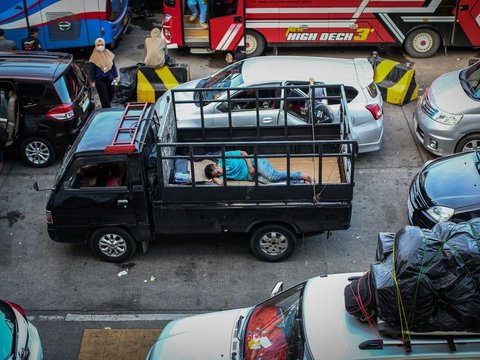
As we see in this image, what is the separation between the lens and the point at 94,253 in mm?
8695

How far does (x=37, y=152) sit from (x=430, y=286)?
7.97 metres

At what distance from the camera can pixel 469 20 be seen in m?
14.2

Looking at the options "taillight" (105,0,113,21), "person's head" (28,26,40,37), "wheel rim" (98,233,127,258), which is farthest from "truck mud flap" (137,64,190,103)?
"wheel rim" (98,233,127,258)

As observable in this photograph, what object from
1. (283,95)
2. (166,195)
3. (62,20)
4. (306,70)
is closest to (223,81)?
(306,70)

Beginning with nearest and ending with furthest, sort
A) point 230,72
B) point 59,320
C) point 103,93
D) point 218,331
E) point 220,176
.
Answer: point 218,331, point 59,320, point 220,176, point 230,72, point 103,93

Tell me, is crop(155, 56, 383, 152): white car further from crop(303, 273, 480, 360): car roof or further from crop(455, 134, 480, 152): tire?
crop(303, 273, 480, 360): car roof

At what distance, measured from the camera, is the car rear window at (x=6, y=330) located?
5957 millimetres

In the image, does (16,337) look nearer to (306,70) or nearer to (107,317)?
(107,317)

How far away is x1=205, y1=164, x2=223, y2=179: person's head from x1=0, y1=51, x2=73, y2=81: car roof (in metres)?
3.80

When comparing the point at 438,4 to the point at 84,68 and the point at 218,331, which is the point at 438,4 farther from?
the point at 218,331

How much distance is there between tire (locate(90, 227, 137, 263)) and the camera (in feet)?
27.8

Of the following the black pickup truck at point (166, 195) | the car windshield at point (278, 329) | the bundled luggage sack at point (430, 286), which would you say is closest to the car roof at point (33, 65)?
the black pickup truck at point (166, 195)

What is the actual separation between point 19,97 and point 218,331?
6.54m

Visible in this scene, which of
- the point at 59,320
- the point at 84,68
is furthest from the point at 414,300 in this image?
the point at 84,68
